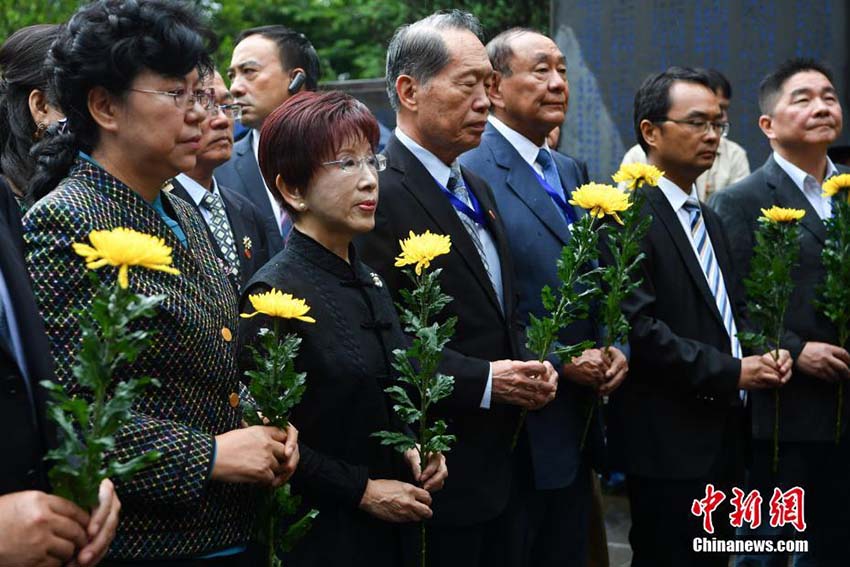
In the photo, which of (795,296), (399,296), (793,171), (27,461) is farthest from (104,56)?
(793,171)

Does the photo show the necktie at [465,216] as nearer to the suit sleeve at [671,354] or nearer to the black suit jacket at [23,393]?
the suit sleeve at [671,354]

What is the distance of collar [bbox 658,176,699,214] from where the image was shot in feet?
17.6

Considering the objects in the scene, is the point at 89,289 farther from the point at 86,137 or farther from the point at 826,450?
the point at 826,450

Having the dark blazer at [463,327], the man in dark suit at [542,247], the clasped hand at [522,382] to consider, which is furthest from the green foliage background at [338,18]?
the clasped hand at [522,382]

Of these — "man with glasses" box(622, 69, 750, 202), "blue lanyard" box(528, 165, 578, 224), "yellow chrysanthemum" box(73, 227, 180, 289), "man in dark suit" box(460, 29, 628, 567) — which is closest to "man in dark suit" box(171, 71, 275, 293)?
"man in dark suit" box(460, 29, 628, 567)

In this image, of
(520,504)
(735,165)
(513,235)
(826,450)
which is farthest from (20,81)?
(735,165)

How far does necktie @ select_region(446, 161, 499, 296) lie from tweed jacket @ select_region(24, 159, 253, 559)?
1584mm

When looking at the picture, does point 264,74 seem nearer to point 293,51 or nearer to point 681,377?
point 293,51

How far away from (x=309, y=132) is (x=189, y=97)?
29.3 inches

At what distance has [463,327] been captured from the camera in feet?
13.9

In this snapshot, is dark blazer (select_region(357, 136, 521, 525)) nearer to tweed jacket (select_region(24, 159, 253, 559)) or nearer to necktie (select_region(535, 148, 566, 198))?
necktie (select_region(535, 148, 566, 198))

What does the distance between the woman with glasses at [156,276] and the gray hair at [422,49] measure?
163 centimetres

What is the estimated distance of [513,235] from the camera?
477 centimetres

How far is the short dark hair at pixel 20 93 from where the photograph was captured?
3611 millimetres
